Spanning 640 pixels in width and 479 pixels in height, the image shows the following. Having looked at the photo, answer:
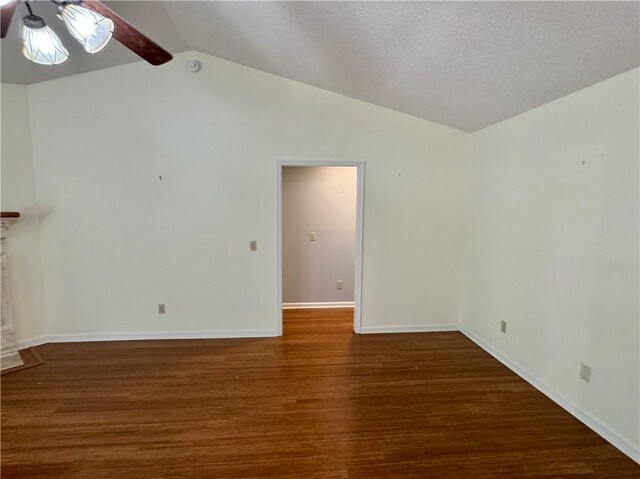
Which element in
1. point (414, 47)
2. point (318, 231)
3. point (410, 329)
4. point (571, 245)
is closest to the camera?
point (414, 47)

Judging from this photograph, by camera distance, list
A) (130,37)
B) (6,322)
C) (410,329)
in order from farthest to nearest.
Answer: (410,329) < (6,322) < (130,37)

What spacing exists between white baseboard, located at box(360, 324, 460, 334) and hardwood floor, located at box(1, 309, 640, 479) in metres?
0.41

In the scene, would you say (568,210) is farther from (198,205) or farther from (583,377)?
(198,205)

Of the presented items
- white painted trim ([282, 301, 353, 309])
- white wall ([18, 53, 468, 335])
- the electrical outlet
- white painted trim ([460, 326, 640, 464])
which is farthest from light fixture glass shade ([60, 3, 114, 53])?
white painted trim ([282, 301, 353, 309])

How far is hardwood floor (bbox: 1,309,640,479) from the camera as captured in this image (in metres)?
1.76

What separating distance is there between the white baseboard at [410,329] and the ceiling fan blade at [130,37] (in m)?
3.05

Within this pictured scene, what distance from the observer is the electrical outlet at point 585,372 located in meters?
2.10

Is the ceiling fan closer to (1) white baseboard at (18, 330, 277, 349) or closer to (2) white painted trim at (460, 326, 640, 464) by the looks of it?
(1) white baseboard at (18, 330, 277, 349)

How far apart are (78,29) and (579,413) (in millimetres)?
3614

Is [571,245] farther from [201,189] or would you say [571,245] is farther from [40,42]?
[40,42]

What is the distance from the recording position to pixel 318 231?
178 inches

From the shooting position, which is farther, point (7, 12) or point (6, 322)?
point (6, 322)

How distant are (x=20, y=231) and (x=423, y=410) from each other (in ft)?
12.8

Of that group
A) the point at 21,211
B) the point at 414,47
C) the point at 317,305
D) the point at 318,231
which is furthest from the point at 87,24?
the point at 317,305
